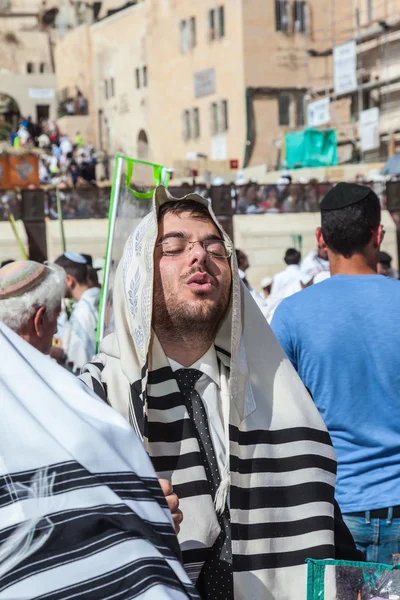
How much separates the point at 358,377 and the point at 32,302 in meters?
1.26

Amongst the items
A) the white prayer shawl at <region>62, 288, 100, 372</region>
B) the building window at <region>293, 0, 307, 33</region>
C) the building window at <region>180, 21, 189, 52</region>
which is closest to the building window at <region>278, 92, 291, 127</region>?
the building window at <region>293, 0, 307, 33</region>

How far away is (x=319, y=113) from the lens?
126 ft

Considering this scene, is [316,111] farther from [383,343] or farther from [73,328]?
[383,343]

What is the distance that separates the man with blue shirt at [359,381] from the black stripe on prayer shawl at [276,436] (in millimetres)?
922

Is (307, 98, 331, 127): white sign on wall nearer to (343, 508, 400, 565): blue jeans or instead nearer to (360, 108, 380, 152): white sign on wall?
(360, 108, 380, 152): white sign on wall

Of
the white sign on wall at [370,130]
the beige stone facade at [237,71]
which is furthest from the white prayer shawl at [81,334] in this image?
the white sign on wall at [370,130]

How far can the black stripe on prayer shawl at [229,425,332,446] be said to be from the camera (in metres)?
2.46

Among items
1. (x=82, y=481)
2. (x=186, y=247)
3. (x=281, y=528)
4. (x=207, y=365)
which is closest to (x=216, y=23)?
(x=186, y=247)

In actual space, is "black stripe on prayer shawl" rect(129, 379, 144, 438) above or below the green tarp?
above

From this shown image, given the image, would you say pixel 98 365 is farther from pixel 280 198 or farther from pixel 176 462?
pixel 280 198

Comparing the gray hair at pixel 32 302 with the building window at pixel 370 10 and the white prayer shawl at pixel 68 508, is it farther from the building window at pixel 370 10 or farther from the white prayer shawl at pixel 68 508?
the building window at pixel 370 10

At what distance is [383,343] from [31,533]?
211 cm

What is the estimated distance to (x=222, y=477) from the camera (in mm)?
2430

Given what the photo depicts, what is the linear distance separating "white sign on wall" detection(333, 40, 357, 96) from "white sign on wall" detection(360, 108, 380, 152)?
6.42 ft
